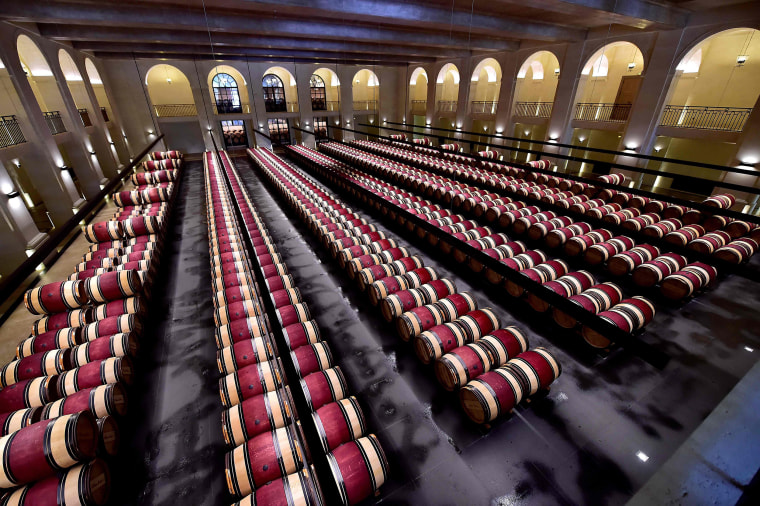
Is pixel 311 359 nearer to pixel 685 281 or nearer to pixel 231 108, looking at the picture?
pixel 685 281

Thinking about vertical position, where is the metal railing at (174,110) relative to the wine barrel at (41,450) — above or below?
above

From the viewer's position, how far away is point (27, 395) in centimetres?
375

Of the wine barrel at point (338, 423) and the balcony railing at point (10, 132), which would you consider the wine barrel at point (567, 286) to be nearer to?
the wine barrel at point (338, 423)

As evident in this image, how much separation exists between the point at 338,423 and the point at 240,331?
2006mm

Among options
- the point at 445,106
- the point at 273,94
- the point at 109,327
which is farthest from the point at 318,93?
the point at 109,327

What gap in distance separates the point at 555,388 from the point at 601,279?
12.7 feet

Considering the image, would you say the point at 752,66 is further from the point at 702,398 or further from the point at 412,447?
the point at 412,447

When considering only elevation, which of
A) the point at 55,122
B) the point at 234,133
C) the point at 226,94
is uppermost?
the point at 226,94

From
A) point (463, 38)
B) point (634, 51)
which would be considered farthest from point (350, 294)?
point (634, 51)

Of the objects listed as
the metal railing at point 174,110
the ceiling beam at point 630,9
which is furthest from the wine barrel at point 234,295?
the metal railing at point 174,110

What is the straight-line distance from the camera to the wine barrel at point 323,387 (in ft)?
11.7

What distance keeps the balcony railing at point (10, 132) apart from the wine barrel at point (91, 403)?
442 inches

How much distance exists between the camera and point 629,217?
8266 millimetres

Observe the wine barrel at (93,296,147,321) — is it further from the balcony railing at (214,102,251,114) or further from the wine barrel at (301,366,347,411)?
the balcony railing at (214,102,251,114)
